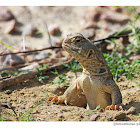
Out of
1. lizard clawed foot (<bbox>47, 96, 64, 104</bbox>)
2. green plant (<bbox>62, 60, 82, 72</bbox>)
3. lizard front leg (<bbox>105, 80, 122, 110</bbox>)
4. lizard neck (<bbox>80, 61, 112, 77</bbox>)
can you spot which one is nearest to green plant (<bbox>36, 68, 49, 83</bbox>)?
green plant (<bbox>62, 60, 82, 72</bbox>)

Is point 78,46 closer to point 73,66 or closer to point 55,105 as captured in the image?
point 55,105

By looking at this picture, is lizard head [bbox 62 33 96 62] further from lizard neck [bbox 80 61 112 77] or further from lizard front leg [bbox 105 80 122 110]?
lizard front leg [bbox 105 80 122 110]

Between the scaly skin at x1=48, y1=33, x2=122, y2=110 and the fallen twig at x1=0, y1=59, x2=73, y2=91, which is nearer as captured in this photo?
the scaly skin at x1=48, y1=33, x2=122, y2=110

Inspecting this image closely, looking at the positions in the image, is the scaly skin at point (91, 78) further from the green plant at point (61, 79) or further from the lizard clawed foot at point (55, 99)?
the green plant at point (61, 79)

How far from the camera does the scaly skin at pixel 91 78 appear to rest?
4.79 meters

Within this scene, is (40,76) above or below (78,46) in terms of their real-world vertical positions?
below

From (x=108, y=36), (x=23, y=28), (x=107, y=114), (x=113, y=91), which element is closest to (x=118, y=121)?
(x=107, y=114)

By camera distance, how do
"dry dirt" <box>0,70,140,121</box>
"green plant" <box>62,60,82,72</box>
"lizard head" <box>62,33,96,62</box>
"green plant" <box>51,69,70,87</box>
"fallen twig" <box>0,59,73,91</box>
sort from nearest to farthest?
"dry dirt" <box>0,70,140,121</box> < "lizard head" <box>62,33,96,62</box> < "fallen twig" <box>0,59,73,91</box> < "green plant" <box>51,69,70,87</box> < "green plant" <box>62,60,82,72</box>

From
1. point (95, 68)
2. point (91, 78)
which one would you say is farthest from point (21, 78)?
point (95, 68)

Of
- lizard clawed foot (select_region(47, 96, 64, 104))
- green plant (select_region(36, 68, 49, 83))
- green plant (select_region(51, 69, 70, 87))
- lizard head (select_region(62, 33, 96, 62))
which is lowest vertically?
lizard clawed foot (select_region(47, 96, 64, 104))

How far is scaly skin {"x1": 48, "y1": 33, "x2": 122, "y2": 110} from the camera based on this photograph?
15.7 ft

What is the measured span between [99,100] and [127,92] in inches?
41.0

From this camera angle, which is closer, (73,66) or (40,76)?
(40,76)

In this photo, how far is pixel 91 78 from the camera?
5.07m
